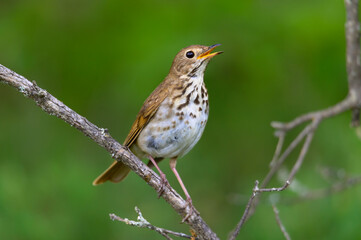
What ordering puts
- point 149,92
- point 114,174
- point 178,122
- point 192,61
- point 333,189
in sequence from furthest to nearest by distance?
point 149,92 → point 114,174 → point 192,61 → point 333,189 → point 178,122

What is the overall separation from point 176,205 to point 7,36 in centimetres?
318

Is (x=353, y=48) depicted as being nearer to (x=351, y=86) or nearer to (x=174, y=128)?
(x=351, y=86)

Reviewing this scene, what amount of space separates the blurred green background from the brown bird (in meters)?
0.71

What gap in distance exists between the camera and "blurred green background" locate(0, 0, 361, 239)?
6008mm

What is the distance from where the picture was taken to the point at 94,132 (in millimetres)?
3977

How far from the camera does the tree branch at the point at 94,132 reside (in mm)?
3791

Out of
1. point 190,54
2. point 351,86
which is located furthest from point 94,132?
point 351,86

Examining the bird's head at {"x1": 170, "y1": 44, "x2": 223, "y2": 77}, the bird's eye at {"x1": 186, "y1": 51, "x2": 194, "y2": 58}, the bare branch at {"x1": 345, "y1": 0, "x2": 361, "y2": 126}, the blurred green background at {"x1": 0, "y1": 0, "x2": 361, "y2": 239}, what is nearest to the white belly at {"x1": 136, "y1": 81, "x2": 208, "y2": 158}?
the bird's head at {"x1": 170, "y1": 44, "x2": 223, "y2": 77}

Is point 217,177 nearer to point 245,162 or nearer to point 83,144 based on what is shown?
point 245,162

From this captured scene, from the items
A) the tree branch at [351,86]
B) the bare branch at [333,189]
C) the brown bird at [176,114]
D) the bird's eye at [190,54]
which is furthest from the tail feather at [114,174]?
the bare branch at [333,189]

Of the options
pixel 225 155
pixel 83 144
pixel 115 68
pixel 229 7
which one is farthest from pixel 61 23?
pixel 225 155

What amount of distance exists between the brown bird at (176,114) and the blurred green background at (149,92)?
0.71 metres

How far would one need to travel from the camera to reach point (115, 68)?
6375mm

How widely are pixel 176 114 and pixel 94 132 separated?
1.27 meters
